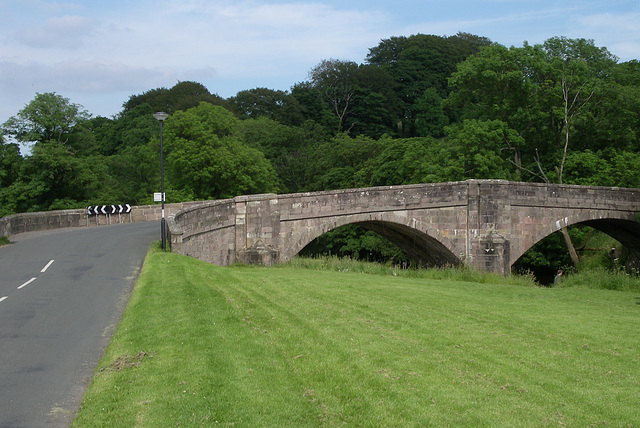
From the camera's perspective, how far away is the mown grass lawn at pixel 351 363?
6469 mm

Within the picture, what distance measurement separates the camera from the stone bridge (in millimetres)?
21500

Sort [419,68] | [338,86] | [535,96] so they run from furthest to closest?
[419,68] → [338,86] → [535,96]

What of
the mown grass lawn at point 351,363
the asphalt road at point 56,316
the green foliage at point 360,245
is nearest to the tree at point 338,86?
the green foliage at point 360,245

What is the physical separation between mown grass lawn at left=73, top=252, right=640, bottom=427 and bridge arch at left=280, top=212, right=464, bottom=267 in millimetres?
9150

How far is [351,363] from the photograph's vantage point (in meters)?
7.98

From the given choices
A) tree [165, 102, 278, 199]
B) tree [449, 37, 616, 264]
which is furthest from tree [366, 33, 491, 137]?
tree [449, 37, 616, 264]

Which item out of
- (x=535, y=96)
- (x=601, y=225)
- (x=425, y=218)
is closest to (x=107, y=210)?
(x=425, y=218)

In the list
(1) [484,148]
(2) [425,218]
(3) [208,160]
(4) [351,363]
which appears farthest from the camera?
(3) [208,160]

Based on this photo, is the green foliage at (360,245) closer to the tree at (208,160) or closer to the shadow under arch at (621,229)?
the tree at (208,160)

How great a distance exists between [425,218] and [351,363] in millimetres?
17190

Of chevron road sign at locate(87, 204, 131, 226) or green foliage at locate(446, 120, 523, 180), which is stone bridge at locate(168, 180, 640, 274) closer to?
green foliage at locate(446, 120, 523, 180)

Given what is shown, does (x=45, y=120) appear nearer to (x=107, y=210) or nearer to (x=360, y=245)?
(x=107, y=210)

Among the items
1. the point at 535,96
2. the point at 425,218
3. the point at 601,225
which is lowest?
the point at 601,225

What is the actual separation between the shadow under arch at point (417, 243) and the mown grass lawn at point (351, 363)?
11.5 metres
